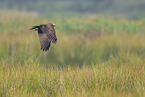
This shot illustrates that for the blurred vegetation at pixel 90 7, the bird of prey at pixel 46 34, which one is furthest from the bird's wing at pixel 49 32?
the blurred vegetation at pixel 90 7

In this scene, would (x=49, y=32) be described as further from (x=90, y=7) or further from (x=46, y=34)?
(x=90, y=7)

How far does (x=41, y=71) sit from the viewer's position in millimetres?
5277

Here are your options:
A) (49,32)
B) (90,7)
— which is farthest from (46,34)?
(90,7)

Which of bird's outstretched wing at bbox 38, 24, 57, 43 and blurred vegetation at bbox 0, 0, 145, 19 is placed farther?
blurred vegetation at bbox 0, 0, 145, 19

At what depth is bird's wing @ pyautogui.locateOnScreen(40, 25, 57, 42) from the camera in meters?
4.64

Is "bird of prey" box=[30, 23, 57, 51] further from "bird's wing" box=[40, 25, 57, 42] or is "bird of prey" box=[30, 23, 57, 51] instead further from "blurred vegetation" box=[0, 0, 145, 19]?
"blurred vegetation" box=[0, 0, 145, 19]

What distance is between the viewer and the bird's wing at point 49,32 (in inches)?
183

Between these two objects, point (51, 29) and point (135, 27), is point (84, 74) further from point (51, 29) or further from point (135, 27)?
point (135, 27)

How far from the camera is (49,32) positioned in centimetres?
475

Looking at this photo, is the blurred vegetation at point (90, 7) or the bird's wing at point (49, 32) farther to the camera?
the blurred vegetation at point (90, 7)

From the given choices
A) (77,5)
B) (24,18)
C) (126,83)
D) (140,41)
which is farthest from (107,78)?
(77,5)

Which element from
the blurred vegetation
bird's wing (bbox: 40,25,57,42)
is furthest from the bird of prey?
the blurred vegetation

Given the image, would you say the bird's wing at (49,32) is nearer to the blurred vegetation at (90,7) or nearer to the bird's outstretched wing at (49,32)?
the bird's outstretched wing at (49,32)

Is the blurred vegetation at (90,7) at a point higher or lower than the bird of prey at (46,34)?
lower
